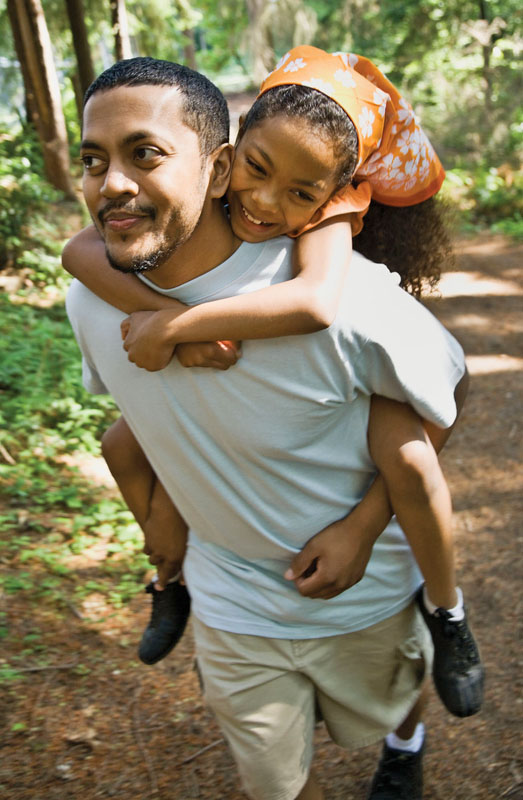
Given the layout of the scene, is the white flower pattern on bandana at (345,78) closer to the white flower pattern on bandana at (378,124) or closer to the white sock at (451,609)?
the white flower pattern on bandana at (378,124)

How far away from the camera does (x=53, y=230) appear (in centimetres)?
852

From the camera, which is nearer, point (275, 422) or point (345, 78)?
point (275, 422)

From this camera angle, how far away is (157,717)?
3.31 meters

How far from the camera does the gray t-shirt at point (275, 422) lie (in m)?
1.73

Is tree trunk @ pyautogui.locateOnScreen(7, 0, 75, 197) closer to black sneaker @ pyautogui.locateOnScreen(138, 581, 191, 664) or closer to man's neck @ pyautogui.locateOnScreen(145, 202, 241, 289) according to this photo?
black sneaker @ pyautogui.locateOnScreen(138, 581, 191, 664)

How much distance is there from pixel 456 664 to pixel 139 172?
1.53 m

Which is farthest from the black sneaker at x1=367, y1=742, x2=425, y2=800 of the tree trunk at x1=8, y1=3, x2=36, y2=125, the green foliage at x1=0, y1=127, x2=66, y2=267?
the tree trunk at x1=8, y1=3, x2=36, y2=125

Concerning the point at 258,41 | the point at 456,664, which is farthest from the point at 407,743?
the point at 258,41

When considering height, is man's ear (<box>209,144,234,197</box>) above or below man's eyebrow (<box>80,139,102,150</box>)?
below

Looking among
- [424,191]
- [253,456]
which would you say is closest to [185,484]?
[253,456]

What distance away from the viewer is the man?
1673 mm

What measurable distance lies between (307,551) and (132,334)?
0.66 m

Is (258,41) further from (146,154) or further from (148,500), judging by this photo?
(146,154)

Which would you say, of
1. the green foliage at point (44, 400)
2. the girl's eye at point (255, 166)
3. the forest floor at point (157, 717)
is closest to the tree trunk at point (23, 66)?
the green foliage at point (44, 400)
